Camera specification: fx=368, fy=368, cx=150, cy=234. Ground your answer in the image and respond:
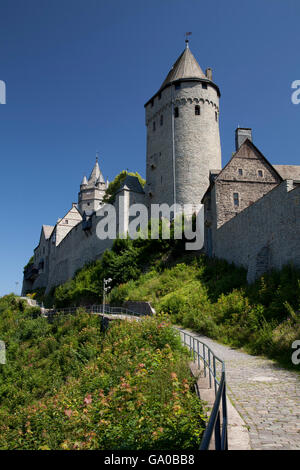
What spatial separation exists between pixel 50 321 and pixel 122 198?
43.3 feet

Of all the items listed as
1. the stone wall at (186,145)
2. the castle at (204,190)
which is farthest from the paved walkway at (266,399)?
the stone wall at (186,145)

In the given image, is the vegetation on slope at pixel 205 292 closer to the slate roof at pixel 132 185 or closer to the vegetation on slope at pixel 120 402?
Result: the vegetation on slope at pixel 120 402

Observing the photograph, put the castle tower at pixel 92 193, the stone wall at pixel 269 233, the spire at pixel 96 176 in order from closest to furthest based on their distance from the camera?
the stone wall at pixel 269 233 < the castle tower at pixel 92 193 < the spire at pixel 96 176

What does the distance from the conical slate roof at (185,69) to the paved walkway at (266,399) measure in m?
32.5

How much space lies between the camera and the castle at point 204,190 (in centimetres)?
1673

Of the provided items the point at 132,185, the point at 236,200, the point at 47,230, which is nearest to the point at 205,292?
the point at 236,200

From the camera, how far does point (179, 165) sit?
34.8 m

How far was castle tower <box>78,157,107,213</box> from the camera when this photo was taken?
73625mm

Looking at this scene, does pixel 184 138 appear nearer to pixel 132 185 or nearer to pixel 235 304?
pixel 132 185

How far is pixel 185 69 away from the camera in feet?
122

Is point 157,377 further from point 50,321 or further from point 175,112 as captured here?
point 175,112

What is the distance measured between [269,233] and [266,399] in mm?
10997

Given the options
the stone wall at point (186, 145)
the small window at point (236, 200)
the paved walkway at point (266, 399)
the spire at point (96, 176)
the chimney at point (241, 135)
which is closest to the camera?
the paved walkway at point (266, 399)
